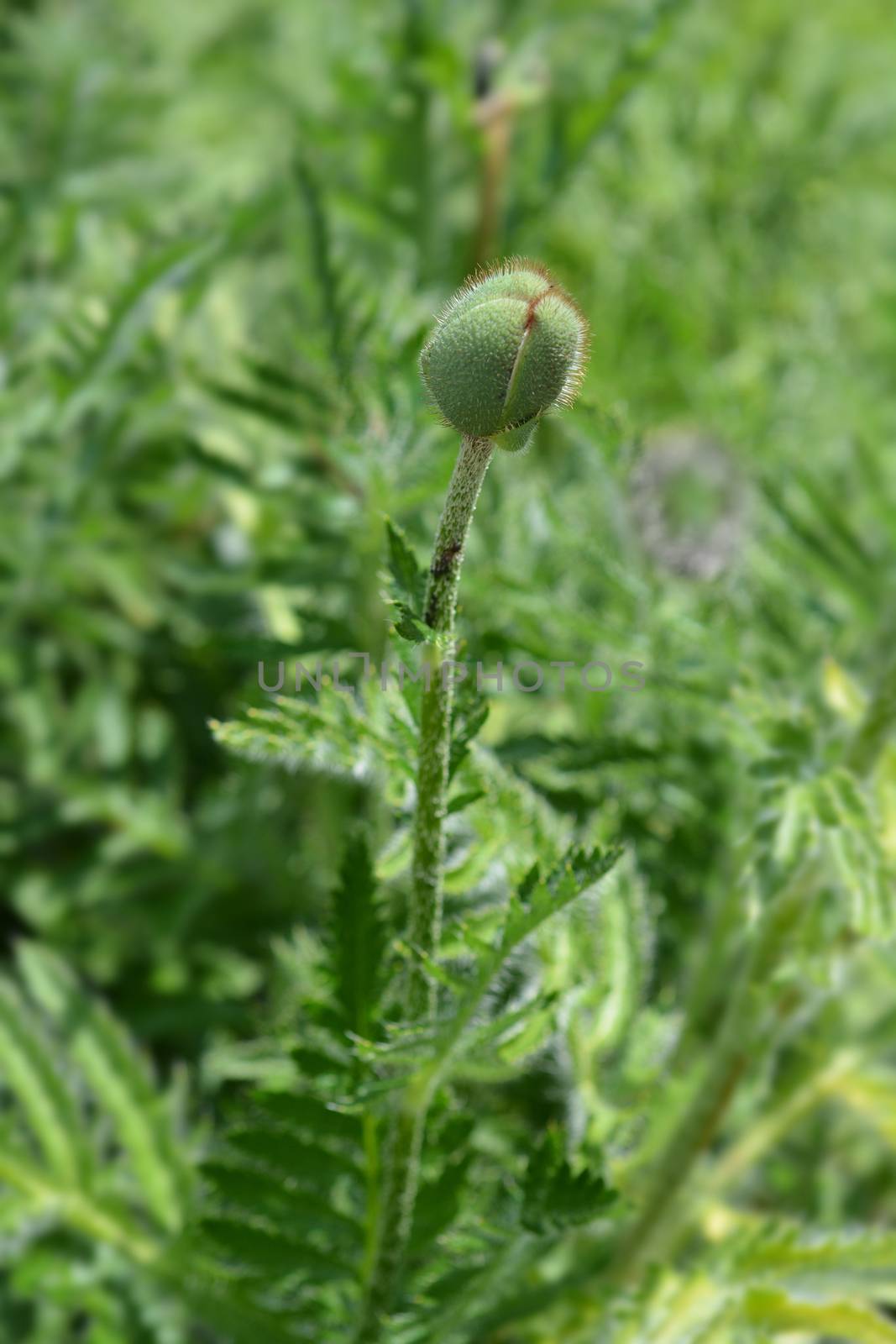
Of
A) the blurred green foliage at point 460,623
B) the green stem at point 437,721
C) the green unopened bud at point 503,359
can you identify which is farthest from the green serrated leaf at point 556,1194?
the green unopened bud at point 503,359

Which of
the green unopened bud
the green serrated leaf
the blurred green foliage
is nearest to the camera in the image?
the green unopened bud

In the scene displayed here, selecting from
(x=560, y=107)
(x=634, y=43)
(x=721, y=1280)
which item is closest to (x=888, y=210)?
(x=560, y=107)

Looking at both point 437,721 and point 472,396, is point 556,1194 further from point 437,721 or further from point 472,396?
point 472,396

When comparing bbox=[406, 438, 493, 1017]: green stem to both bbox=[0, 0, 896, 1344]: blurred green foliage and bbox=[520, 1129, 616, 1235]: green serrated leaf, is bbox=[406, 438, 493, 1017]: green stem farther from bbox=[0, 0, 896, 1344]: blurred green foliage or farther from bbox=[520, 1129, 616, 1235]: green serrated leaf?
bbox=[520, 1129, 616, 1235]: green serrated leaf

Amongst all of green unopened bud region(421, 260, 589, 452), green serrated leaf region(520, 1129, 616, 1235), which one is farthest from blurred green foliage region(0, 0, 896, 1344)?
green unopened bud region(421, 260, 589, 452)

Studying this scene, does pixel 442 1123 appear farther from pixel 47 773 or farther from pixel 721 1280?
pixel 47 773

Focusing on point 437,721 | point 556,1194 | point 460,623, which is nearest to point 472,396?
point 437,721
